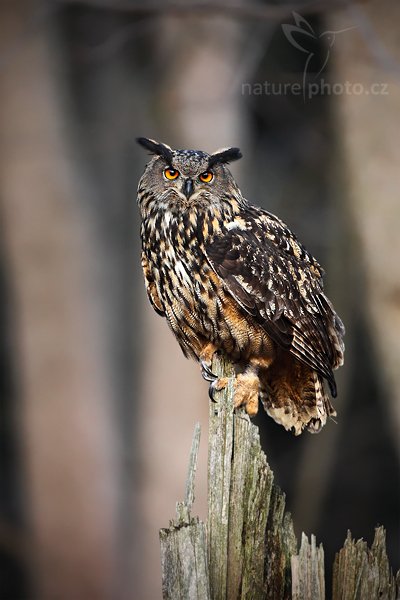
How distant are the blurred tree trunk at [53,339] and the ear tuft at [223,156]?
16.0 feet

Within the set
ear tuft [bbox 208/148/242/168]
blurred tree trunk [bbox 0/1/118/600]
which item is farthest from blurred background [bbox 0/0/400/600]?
ear tuft [bbox 208/148/242/168]

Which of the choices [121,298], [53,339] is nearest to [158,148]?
[53,339]

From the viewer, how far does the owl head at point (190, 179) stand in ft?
14.1

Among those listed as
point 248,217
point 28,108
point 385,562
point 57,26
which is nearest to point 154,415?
point 28,108

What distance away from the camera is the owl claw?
4245 millimetres

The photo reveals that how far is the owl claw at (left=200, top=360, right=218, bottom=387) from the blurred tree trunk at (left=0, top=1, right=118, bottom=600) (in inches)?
195

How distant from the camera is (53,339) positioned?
31.3 ft

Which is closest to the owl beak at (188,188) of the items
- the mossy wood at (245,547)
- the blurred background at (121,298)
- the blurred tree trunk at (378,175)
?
the mossy wood at (245,547)

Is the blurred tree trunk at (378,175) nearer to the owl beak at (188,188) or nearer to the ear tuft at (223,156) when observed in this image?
the ear tuft at (223,156)

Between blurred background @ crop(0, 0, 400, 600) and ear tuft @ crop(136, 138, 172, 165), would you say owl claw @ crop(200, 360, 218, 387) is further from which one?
blurred background @ crop(0, 0, 400, 600)

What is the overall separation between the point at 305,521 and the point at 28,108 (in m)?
4.30

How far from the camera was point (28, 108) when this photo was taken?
29.8 feet

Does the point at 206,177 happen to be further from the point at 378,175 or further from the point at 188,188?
the point at 378,175

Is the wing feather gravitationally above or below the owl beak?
below
